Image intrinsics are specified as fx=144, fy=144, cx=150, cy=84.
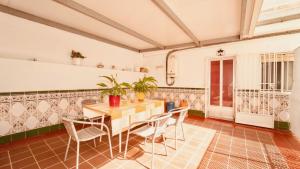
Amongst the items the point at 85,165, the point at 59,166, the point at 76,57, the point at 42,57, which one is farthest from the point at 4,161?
the point at 76,57

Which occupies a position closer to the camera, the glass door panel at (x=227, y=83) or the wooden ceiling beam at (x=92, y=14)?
the wooden ceiling beam at (x=92, y=14)

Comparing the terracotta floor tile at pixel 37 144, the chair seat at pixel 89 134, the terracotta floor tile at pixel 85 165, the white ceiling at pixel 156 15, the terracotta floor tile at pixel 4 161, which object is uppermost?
the white ceiling at pixel 156 15

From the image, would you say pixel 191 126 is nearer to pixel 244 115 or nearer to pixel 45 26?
pixel 244 115

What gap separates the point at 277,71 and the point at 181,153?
3371mm

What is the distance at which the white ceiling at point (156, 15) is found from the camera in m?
2.56

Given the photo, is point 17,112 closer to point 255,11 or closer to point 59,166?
point 59,166

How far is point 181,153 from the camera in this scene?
2.42 meters

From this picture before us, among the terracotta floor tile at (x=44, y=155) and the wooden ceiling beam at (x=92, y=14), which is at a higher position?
the wooden ceiling beam at (x=92, y=14)

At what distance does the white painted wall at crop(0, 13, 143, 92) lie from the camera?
270cm

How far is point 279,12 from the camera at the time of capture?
288 cm

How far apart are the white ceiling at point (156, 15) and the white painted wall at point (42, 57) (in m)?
0.32

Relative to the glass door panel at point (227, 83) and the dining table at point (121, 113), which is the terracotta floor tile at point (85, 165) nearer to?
the dining table at point (121, 113)

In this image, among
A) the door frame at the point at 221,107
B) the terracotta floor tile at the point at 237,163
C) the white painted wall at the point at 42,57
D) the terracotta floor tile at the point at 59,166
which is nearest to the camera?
the terracotta floor tile at the point at 59,166

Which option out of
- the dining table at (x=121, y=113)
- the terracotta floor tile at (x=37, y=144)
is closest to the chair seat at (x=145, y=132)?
the dining table at (x=121, y=113)
